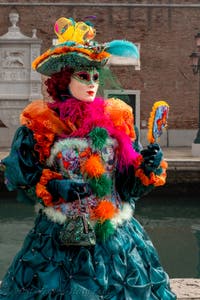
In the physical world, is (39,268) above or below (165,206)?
above

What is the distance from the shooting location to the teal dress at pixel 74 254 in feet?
8.14

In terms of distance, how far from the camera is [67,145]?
2.62 meters

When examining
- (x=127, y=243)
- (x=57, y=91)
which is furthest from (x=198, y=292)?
(x=57, y=91)

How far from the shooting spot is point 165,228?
27.0 feet

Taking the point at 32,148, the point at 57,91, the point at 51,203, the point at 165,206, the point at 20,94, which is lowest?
the point at 165,206

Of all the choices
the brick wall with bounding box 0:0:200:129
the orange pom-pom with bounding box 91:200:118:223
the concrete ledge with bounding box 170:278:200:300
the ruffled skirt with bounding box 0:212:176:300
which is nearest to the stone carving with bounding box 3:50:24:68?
the brick wall with bounding box 0:0:200:129

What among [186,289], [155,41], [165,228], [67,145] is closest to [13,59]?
[155,41]

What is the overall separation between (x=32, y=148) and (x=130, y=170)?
461mm

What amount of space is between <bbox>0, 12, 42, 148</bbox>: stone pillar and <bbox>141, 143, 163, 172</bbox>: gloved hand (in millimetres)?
13213

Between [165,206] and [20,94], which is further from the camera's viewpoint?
[20,94]

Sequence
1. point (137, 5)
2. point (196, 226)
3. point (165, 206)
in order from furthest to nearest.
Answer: point (137, 5), point (165, 206), point (196, 226)

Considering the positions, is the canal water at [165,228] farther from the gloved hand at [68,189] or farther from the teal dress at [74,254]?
the gloved hand at [68,189]

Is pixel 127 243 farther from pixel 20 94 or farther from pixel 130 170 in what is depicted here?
pixel 20 94

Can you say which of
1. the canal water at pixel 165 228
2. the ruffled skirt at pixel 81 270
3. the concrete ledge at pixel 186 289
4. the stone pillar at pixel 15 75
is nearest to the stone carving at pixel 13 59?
the stone pillar at pixel 15 75
